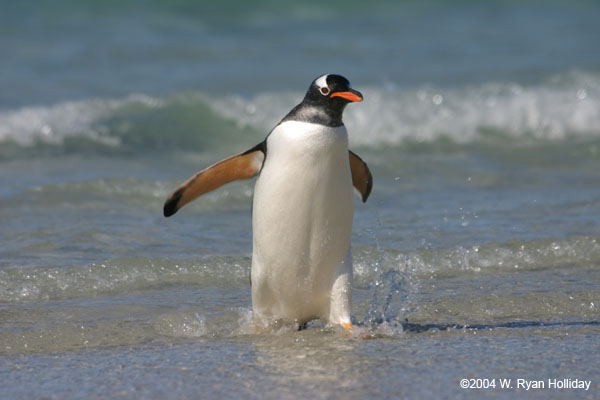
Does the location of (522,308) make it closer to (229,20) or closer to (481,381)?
(481,381)

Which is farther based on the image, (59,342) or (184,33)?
(184,33)

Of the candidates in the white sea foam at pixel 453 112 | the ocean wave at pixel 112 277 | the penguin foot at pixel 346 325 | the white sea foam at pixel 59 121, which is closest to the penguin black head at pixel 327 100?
the penguin foot at pixel 346 325

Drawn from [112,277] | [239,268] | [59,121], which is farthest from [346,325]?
[59,121]

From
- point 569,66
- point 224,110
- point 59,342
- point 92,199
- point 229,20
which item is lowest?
point 59,342

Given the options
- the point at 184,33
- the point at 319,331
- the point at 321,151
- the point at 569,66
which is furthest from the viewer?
the point at 184,33

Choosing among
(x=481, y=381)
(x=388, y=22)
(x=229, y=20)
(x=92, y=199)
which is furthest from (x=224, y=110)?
(x=481, y=381)

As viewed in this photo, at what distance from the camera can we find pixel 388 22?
63.4 feet

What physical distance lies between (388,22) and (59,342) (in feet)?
52.7

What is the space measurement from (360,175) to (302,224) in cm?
66

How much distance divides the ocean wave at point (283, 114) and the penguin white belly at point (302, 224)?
6.89 m

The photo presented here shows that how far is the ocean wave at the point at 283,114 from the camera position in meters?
11.4
